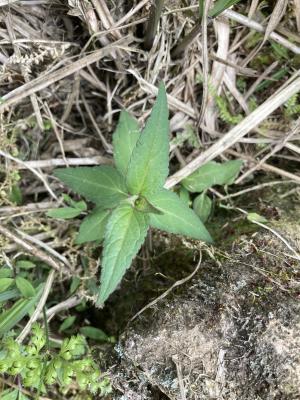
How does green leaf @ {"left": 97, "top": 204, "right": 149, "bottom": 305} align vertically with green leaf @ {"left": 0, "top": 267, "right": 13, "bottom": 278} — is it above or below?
above

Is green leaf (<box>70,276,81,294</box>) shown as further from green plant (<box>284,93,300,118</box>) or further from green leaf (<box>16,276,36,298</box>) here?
green plant (<box>284,93,300,118</box>)

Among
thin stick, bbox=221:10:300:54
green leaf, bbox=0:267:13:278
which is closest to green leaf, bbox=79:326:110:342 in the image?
green leaf, bbox=0:267:13:278

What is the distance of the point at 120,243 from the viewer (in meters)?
1.50

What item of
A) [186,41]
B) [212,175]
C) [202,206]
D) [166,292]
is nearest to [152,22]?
[186,41]

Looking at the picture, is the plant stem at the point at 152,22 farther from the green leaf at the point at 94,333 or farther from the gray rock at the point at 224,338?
the green leaf at the point at 94,333

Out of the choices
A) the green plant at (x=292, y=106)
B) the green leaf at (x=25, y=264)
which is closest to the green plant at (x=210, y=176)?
the green plant at (x=292, y=106)

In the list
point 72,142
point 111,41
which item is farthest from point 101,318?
point 111,41

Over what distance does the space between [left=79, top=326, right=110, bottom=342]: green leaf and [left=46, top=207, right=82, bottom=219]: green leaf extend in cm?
52

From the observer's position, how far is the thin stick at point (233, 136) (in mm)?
1986

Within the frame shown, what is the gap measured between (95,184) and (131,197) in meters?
0.17

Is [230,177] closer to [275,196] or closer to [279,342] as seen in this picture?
[275,196]

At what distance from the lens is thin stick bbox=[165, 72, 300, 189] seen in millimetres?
1986

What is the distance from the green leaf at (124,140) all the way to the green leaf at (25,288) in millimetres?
617

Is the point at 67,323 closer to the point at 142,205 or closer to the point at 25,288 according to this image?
the point at 25,288
